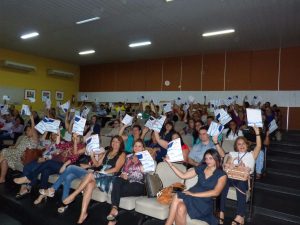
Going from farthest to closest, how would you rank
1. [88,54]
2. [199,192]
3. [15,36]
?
[88,54], [15,36], [199,192]

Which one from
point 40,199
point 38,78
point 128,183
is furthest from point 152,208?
point 38,78

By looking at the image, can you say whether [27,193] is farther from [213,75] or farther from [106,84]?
[106,84]

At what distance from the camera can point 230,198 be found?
3.59m

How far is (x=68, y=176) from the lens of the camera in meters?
4.04

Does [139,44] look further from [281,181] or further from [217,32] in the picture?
[281,181]

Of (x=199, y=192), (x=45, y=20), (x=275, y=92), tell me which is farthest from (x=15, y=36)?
(x=275, y=92)

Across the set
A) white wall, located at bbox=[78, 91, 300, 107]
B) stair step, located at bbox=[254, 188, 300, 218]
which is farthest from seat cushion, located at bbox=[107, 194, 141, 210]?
white wall, located at bbox=[78, 91, 300, 107]

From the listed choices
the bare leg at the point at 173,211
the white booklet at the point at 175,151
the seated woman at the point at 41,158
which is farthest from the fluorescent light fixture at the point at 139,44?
the bare leg at the point at 173,211

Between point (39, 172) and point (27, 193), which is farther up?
point (39, 172)

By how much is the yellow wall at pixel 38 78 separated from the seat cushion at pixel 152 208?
10229 mm

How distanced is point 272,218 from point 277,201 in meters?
0.44

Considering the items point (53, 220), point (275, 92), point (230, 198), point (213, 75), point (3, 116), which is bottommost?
point (53, 220)

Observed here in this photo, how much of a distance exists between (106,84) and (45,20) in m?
6.88

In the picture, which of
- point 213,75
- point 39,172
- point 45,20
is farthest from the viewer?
point 213,75
